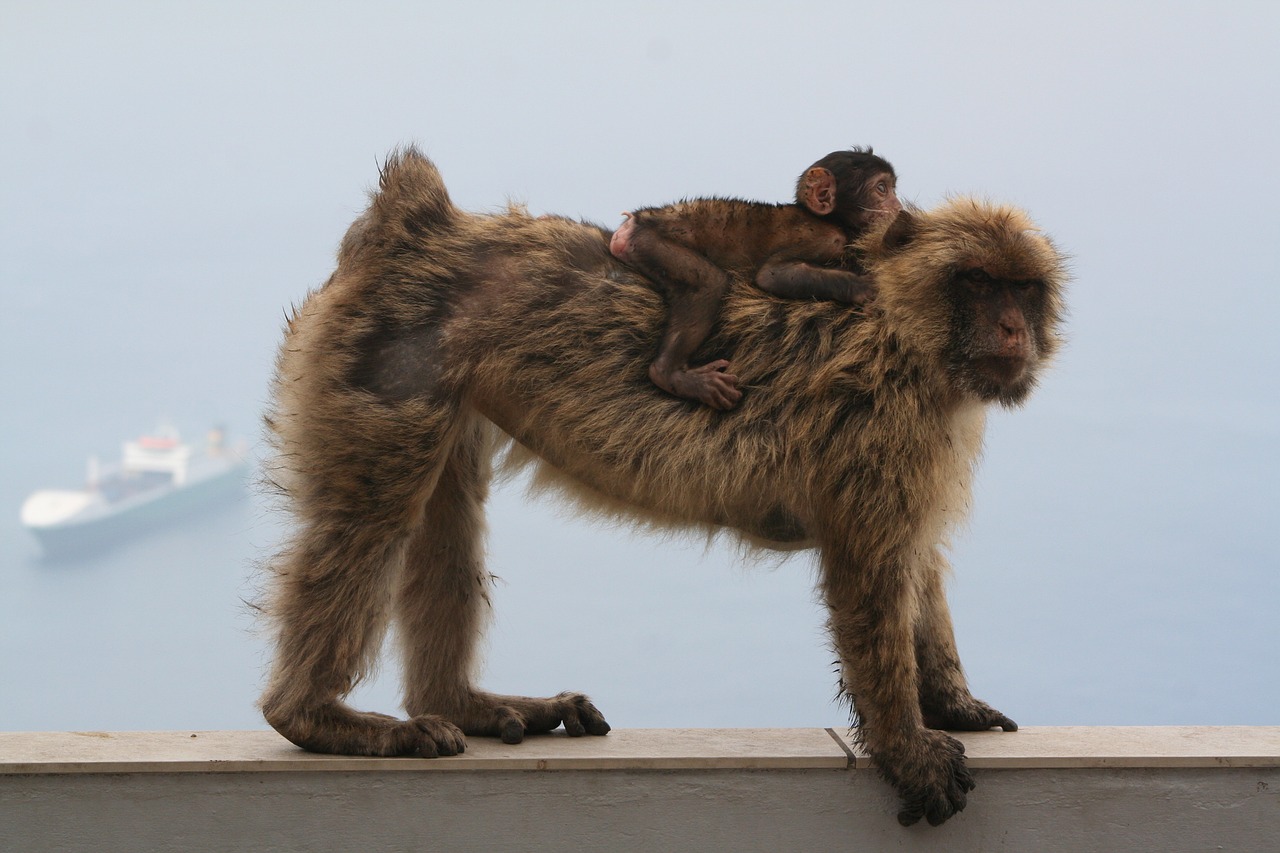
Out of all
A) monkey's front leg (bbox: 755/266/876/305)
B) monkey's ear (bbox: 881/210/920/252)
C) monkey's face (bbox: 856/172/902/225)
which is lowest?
monkey's front leg (bbox: 755/266/876/305)

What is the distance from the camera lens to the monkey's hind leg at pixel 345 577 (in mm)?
3824

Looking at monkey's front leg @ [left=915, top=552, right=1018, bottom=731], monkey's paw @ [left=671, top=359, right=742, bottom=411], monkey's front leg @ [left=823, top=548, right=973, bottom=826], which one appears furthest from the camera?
monkey's front leg @ [left=915, top=552, right=1018, bottom=731]

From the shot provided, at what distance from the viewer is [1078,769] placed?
3.90 metres

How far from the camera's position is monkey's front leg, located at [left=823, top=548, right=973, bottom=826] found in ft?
12.2

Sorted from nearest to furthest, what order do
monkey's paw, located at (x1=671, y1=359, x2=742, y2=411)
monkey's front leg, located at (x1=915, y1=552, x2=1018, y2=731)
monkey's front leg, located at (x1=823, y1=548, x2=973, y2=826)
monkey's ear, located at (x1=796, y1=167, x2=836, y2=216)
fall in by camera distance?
monkey's front leg, located at (x1=823, y1=548, x2=973, y2=826)
monkey's paw, located at (x1=671, y1=359, x2=742, y2=411)
monkey's ear, located at (x1=796, y1=167, x2=836, y2=216)
monkey's front leg, located at (x1=915, y1=552, x2=1018, y2=731)

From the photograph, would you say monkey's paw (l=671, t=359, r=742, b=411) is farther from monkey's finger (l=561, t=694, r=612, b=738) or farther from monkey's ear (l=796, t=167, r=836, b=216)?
monkey's finger (l=561, t=694, r=612, b=738)

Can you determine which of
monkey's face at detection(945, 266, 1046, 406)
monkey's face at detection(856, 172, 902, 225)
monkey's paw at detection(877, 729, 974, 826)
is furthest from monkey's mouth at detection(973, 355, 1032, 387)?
monkey's paw at detection(877, 729, 974, 826)

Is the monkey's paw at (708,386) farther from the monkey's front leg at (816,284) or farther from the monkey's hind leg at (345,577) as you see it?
the monkey's hind leg at (345,577)

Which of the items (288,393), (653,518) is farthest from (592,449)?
(288,393)

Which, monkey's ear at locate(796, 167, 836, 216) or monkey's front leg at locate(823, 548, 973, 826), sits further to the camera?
monkey's ear at locate(796, 167, 836, 216)

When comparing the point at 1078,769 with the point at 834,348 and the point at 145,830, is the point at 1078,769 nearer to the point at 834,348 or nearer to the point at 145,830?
the point at 834,348

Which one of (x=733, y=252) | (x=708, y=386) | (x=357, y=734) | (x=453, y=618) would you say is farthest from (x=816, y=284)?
(x=357, y=734)

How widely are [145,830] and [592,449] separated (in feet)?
5.30

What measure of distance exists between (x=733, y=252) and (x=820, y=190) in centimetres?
33
